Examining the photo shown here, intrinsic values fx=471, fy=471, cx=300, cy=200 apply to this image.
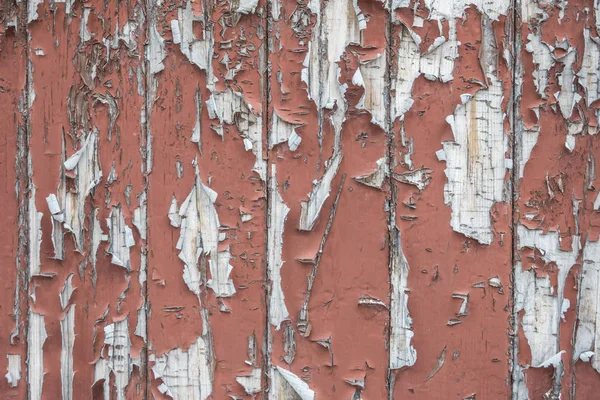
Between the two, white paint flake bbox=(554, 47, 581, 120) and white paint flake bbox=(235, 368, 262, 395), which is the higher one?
white paint flake bbox=(554, 47, 581, 120)

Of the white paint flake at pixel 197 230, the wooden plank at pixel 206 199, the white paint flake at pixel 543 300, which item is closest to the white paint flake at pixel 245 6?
the wooden plank at pixel 206 199

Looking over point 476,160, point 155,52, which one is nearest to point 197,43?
point 155,52

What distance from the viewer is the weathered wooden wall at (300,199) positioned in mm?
573

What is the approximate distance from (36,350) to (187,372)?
0.19 m

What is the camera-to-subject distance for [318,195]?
1.90ft

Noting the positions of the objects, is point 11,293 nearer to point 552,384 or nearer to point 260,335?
point 260,335

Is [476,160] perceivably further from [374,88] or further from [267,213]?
[267,213]

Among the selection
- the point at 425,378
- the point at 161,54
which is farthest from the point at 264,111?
the point at 425,378

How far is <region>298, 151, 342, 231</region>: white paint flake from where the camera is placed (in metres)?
0.58

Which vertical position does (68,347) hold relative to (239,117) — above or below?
below

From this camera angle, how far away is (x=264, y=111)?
58cm

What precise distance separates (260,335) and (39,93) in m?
0.41

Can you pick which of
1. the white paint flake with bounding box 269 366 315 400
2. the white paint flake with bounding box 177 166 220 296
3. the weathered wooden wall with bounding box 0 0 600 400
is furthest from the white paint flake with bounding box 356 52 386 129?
the white paint flake with bounding box 269 366 315 400

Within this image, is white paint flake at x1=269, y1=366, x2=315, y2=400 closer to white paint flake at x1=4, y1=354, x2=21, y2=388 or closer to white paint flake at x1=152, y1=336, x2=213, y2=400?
white paint flake at x1=152, y1=336, x2=213, y2=400
